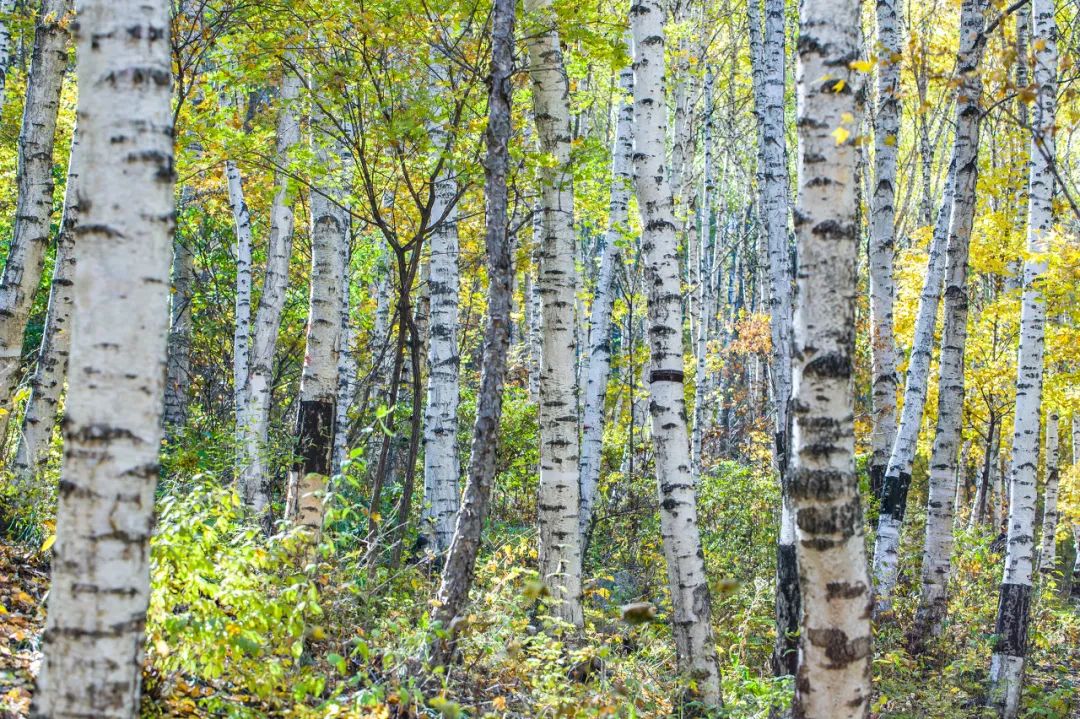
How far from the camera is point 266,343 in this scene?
9.94 meters

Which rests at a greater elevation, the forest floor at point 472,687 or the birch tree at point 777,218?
the birch tree at point 777,218

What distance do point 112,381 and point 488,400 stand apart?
9.53ft

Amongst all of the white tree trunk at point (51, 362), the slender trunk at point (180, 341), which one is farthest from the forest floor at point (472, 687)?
the slender trunk at point (180, 341)

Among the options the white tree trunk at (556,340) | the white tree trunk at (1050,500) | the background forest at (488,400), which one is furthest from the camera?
the white tree trunk at (1050,500)

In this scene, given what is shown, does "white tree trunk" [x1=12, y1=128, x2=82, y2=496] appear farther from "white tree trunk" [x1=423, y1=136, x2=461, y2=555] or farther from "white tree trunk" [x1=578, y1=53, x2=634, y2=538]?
"white tree trunk" [x1=578, y1=53, x2=634, y2=538]

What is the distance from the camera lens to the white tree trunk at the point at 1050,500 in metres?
14.9

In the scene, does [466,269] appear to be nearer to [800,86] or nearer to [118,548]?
[800,86]

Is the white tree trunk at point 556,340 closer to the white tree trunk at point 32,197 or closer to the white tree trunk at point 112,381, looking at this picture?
the white tree trunk at point 32,197

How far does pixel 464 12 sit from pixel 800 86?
153 inches

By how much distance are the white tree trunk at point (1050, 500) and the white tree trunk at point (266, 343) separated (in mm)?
11713

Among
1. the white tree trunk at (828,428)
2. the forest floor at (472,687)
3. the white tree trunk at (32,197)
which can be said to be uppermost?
the white tree trunk at (32,197)

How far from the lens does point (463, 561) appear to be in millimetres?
5270

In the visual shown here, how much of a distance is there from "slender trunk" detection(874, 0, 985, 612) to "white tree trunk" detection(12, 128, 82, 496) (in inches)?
280

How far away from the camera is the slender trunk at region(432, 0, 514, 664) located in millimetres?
5262
